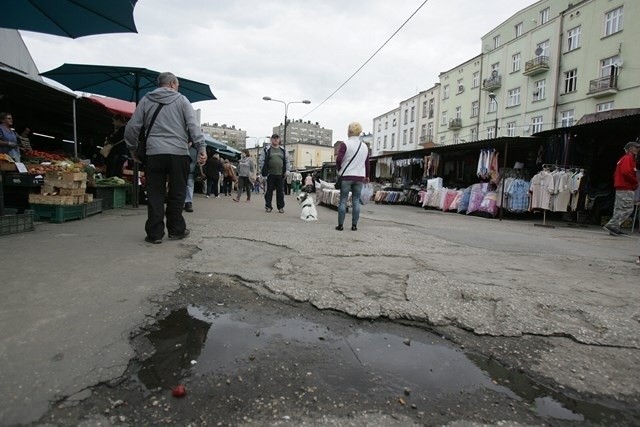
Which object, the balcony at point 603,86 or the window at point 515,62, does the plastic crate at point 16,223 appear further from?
the window at point 515,62

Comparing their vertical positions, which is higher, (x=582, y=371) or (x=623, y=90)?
(x=623, y=90)

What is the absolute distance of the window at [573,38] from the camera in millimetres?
27641

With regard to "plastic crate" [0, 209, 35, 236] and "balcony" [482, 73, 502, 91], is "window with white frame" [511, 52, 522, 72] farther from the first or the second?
"plastic crate" [0, 209, 35, 236]

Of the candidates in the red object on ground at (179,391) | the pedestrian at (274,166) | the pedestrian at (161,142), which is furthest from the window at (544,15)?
the red object on ground at (179,391)

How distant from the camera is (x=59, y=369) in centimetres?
166

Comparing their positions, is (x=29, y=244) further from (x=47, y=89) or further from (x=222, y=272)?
(x=47, y=89)

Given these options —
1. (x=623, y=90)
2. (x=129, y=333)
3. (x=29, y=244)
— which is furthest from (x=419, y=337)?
(x=623, y=90)

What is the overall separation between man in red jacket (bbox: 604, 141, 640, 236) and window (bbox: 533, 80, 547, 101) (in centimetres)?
2657

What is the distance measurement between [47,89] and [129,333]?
24.3 feet

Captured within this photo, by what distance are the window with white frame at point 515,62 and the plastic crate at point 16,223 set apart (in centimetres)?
3732

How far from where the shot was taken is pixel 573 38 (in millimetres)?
28109

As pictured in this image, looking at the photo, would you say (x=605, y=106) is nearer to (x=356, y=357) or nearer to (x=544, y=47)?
(x=544, y=47)

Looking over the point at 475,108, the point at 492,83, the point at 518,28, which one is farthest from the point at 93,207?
the point at 518,28

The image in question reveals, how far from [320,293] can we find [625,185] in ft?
26.7
